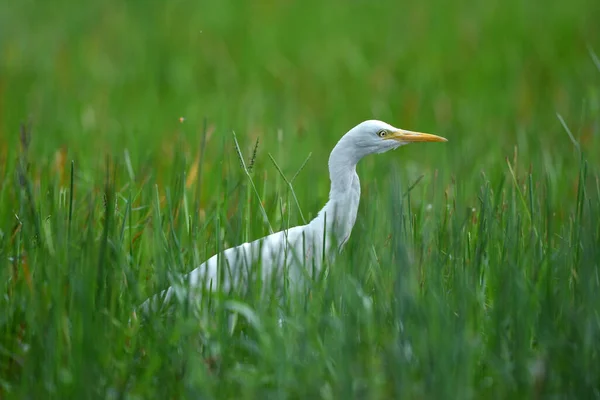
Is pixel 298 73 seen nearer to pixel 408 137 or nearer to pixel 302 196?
pixel 302 196

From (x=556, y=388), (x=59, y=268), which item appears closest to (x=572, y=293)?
(x=556, y=388)

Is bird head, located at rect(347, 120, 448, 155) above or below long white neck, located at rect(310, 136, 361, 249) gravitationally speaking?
above

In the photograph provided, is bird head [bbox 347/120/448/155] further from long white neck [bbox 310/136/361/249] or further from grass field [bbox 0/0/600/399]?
grass field [bbox 0/0/600/399]

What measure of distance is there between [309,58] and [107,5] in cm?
268

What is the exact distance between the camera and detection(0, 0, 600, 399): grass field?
2.48 metres

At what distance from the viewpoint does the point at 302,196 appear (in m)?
4.82

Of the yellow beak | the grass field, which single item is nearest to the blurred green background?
the grass field

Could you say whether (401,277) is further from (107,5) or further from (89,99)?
(107,5)

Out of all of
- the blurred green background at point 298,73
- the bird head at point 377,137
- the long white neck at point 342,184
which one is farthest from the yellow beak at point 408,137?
the blurred green background at point 298,73

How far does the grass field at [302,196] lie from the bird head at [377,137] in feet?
0.46

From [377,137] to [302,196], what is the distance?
55.3 inches

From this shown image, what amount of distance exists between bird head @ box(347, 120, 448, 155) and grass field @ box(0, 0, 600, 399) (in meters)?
0.14

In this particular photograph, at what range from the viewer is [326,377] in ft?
8.46

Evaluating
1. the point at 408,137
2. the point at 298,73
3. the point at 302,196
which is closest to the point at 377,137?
the point at 408,137
